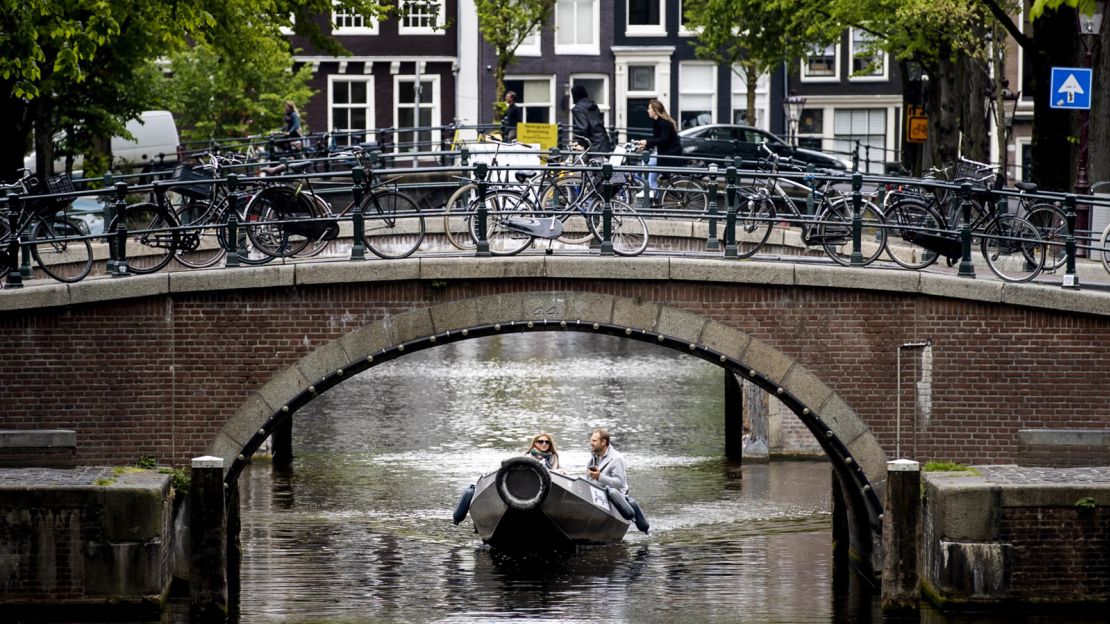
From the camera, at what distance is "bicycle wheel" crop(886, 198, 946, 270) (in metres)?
20.5

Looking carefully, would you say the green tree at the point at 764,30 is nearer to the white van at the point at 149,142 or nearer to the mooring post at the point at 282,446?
the white van at the point at 149,142

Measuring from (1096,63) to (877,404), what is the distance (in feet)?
23.4

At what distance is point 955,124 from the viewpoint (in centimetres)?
3422

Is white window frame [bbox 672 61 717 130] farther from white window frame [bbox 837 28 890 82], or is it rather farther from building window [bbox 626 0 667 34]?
white window frame [bbox 837 28 890 82]

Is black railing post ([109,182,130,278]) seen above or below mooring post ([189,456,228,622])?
above

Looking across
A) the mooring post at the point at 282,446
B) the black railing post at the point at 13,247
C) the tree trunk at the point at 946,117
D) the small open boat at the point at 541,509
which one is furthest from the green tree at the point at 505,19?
the black railing post at the point at 13,247

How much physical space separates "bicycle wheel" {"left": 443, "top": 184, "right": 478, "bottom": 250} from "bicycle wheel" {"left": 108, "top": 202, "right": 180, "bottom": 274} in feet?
9.19

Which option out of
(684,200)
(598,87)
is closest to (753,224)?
(684,200)

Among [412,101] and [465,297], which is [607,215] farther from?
[412,101]

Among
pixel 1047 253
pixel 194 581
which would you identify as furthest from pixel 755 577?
pixel 194 581

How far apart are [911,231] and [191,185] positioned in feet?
24.5

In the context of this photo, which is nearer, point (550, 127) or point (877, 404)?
point (877, 404)

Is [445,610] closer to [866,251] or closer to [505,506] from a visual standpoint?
[505,506]

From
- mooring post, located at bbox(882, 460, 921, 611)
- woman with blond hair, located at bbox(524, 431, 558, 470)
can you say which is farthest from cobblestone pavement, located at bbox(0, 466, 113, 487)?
mooring post, located at bbox(882, 460, 921, 611)
